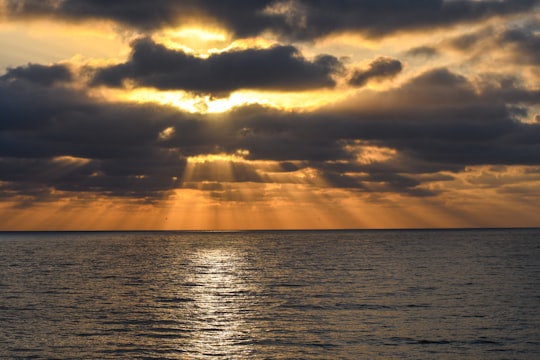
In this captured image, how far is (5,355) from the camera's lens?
154 feet

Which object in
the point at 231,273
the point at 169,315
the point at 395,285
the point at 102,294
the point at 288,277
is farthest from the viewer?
the point at 231,273

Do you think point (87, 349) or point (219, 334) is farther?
point (219, 334)

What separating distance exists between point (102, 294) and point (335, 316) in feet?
118

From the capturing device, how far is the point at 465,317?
62812 mm

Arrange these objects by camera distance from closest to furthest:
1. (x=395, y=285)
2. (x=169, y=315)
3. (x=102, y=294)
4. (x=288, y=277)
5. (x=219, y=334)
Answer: (x=219, y=334) → (x=169, y=315) → (x=102, y=294) → (x=395, y=285) → (x=288, y=277)

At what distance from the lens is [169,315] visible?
66.4 meters

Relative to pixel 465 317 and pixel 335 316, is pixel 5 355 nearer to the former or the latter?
pixel 335 316

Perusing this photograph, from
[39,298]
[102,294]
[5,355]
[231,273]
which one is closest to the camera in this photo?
[5,355]

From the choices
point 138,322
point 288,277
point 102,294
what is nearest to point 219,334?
point 138,322

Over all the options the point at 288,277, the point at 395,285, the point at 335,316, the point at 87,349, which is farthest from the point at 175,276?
the point at 87,349

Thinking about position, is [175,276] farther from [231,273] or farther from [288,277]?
[288,277]

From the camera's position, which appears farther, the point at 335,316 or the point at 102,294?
the point at 102,294

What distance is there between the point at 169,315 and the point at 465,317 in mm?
30274

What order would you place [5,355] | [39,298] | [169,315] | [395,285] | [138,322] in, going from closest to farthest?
[5,355] < [138,322] < [169,315] < [39,298] < [395,285]
